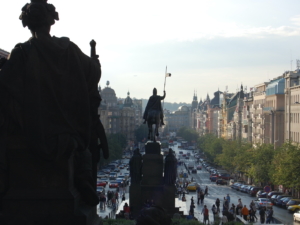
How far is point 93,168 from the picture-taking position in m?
8.62

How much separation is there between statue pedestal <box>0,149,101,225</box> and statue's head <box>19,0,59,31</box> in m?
1.51

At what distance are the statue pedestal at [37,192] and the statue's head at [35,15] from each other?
1508 millimetres

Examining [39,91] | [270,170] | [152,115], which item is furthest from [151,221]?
[270,170]

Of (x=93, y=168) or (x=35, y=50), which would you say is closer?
(x=35, y=50)

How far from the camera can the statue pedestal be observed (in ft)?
24.5

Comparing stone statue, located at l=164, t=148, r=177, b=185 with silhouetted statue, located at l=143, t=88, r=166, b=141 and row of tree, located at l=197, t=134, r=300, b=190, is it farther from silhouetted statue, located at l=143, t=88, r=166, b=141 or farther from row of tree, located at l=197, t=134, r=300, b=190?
row of tree, located at l=197, t=134, r=300, b=190

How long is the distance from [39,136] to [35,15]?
1.50 m

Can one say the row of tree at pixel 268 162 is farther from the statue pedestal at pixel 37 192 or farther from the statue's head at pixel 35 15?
the statue pedestal at pixel 37 192

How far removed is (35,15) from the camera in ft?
25.8

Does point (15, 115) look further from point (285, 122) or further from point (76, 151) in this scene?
point (285, 122)

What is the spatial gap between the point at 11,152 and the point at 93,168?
56.0 inches

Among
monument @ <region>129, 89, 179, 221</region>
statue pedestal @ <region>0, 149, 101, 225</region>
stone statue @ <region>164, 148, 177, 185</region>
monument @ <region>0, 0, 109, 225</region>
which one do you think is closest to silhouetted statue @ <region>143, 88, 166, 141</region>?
monument @ <region>129, 89, 179, 221</region>

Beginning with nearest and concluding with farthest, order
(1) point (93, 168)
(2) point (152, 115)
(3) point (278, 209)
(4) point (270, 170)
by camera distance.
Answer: (1) point (93, 168), (2) point (152, 115), (3) point (278, 209), (4) point (270, 170)

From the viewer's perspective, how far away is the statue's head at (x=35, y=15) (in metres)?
A: 7.87
